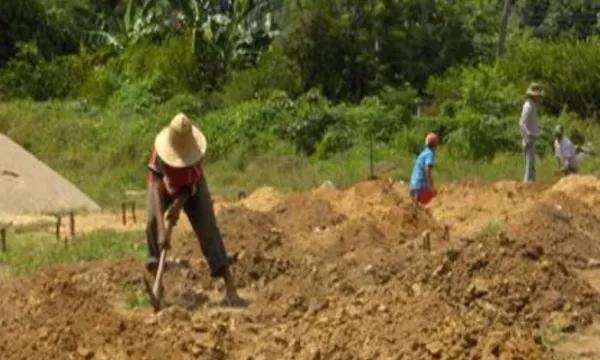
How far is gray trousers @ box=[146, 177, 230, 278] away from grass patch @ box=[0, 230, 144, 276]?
262 cm

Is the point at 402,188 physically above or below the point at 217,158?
above

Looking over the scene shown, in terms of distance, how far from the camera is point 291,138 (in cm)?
3469

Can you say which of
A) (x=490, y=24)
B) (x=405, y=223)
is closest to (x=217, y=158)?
(x=405, y=223)

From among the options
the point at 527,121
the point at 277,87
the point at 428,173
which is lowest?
the point at 277,87

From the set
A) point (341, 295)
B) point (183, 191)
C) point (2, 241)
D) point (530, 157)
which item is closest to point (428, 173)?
point (530, 157)

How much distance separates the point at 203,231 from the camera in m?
12.4

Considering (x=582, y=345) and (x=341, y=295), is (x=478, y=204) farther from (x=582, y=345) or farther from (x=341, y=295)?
(x=582, y=345)

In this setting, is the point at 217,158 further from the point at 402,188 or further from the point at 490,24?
the point at 490,24

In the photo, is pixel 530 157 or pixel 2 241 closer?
pixel 2 241

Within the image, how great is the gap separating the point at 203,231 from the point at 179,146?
0.75m

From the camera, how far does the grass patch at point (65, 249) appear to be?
15680 mm

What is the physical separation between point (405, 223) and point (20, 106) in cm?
2179

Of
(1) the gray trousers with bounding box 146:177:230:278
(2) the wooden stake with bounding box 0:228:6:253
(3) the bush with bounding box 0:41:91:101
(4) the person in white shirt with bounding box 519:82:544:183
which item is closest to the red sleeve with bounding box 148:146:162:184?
(1) the gray trousers with bounding box 146:177:230:278

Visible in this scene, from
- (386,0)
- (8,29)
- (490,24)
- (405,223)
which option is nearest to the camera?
(405,223)
